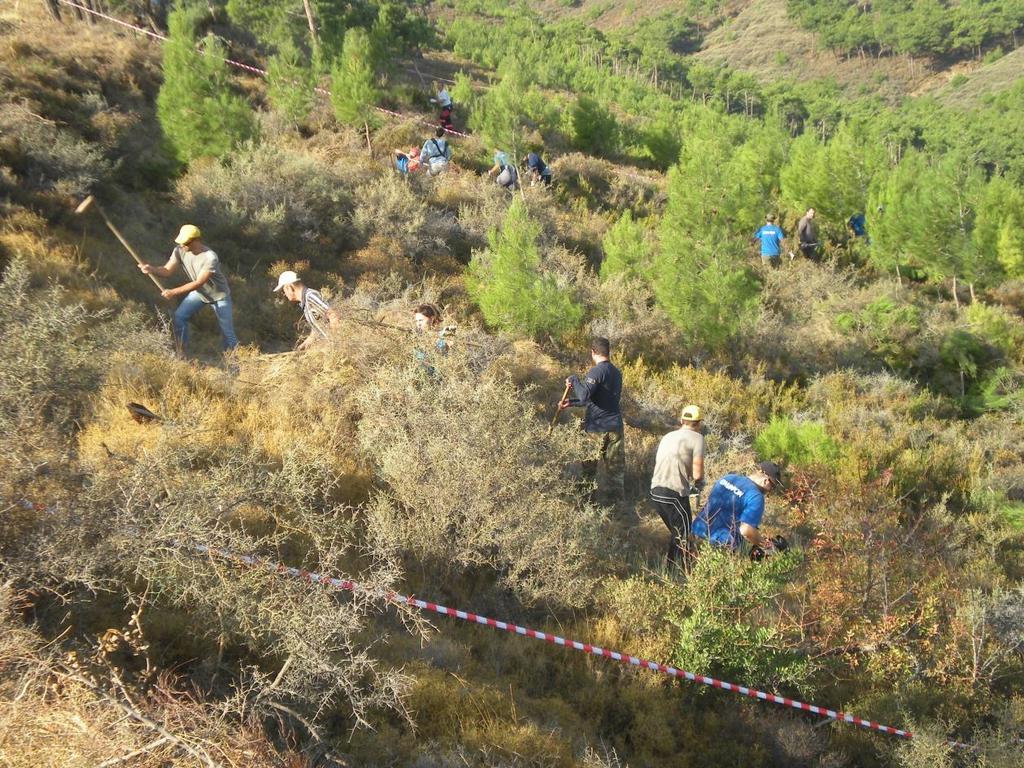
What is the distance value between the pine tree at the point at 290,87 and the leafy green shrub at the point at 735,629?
38.2 feet

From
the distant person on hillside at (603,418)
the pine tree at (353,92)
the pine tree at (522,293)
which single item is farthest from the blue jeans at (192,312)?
the pine tree at (353,92)

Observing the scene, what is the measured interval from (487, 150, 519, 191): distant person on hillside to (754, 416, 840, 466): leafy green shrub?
272 inches

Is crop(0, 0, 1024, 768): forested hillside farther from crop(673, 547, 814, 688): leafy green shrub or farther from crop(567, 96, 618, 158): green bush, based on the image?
crop(567, 96, 618, 158): green bush

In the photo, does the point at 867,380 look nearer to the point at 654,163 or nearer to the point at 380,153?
the point at 380,153

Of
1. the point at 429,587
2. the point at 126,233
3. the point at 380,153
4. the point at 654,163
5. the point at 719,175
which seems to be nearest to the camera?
the point at 429,587

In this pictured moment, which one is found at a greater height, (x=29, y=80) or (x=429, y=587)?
(x=29, y=80)

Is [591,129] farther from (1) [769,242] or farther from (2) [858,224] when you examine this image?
(1) [769,242]

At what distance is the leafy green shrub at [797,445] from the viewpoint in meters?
6.65

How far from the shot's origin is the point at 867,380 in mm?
8828

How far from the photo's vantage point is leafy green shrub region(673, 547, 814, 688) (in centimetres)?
342

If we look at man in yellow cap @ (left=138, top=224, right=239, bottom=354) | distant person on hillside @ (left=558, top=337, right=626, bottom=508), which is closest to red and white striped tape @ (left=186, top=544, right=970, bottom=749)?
distant person on hillside @ (left=558, top=337, right=626, bottom=508)

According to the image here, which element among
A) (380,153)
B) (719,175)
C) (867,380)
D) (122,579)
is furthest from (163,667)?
(380,153)

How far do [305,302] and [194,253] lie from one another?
99cm

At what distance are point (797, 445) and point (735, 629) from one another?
12.7 ft
